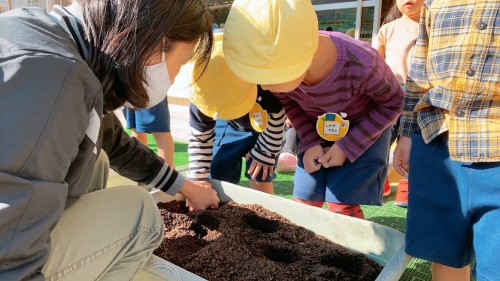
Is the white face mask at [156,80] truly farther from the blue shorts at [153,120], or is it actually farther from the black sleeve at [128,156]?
the blue shorts at [153,120]

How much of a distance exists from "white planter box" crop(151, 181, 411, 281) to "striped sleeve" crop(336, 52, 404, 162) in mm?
256

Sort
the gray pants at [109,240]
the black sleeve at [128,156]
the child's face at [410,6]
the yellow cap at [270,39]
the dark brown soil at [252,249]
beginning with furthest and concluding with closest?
the child's face at [410,6] < the black sleeve at [128,156] < the dark brown soil at [252,249] < the yellow cap at [270,39] < the gray pants at [109,240]

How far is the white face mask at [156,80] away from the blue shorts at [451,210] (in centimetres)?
70

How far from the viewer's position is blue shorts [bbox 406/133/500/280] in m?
0.90

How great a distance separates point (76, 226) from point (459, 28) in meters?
1.03

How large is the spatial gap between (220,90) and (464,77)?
0.73m

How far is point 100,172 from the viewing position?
1205 millimetres

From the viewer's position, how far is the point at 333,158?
149cm

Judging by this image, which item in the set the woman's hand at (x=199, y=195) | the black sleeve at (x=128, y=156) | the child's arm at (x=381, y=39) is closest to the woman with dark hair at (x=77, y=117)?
the black sleeve at (x=128, y=156)

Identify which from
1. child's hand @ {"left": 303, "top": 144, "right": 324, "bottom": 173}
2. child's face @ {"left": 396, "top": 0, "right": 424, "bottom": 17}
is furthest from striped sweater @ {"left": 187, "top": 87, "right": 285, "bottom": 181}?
child's face @ {"left": 396, "top": 0, "right": 424, "bottom": 17}

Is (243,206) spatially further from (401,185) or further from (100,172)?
Result: (401,185)

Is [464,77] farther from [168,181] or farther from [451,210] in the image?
[168,181]

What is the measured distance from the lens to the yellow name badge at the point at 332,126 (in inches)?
57.4

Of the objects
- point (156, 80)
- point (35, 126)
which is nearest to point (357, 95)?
point (156, 80)
